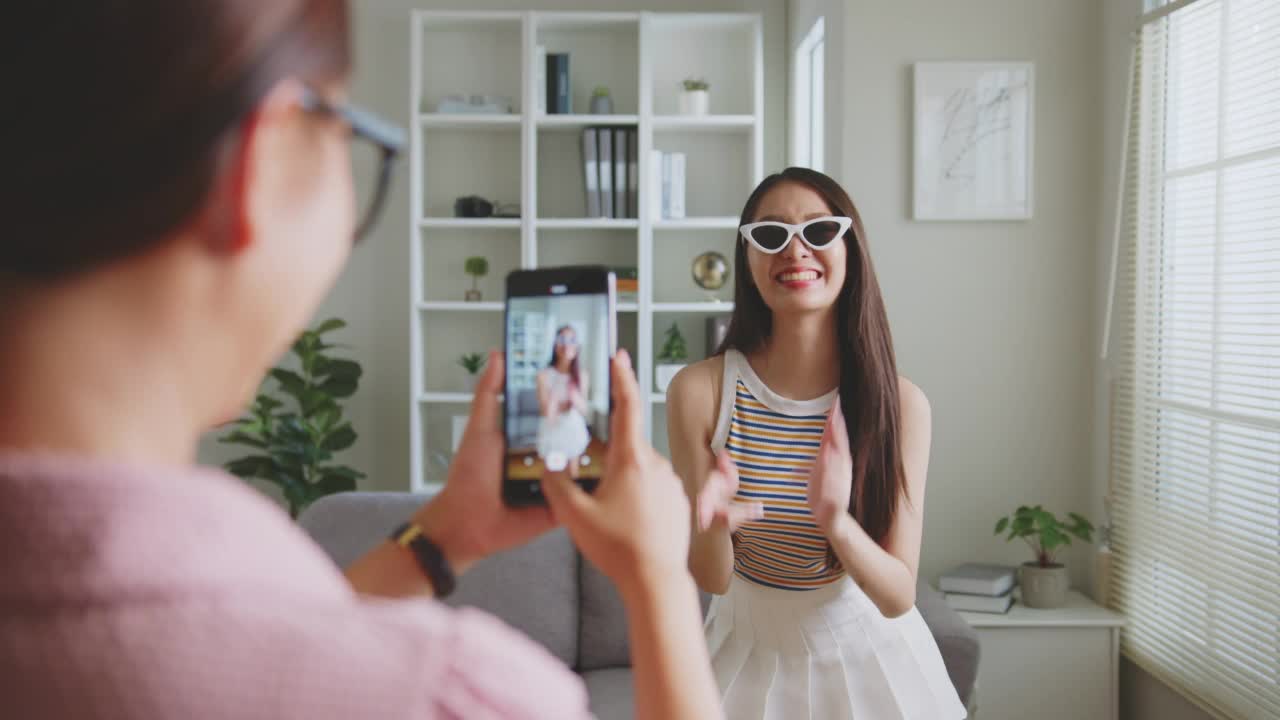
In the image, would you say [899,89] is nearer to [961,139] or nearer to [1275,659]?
[961,139]

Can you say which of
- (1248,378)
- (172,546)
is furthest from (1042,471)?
(172,546)

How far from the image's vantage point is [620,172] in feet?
13.9

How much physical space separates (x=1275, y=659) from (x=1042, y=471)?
1.03 m

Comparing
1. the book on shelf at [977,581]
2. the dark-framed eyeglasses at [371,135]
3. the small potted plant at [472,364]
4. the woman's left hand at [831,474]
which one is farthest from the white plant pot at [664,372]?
the dark-framed eyeglasses at [371,135]

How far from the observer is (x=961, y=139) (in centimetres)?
315

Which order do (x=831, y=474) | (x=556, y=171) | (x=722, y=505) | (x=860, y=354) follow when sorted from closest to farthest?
(x=722, y=505) < (x=831, y=474) < (x=860, y=354) < (x=556, y=171)

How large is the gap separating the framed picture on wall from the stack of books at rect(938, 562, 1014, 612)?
3.57ft

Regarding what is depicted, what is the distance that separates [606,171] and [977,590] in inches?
89.8

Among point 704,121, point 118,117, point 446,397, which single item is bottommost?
point 446,397

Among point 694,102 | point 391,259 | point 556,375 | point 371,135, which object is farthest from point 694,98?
point 371,135

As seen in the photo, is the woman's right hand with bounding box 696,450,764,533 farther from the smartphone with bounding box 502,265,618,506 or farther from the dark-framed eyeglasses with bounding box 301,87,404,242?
the dark-framed eyeglasses with bounding box 301,87,404,242

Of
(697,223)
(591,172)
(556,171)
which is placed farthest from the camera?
(556,171)

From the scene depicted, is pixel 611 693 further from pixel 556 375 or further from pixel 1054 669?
pixel 556 375

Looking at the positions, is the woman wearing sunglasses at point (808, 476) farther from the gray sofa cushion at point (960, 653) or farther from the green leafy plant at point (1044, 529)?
the green leafy plant at point (1044, 529)
